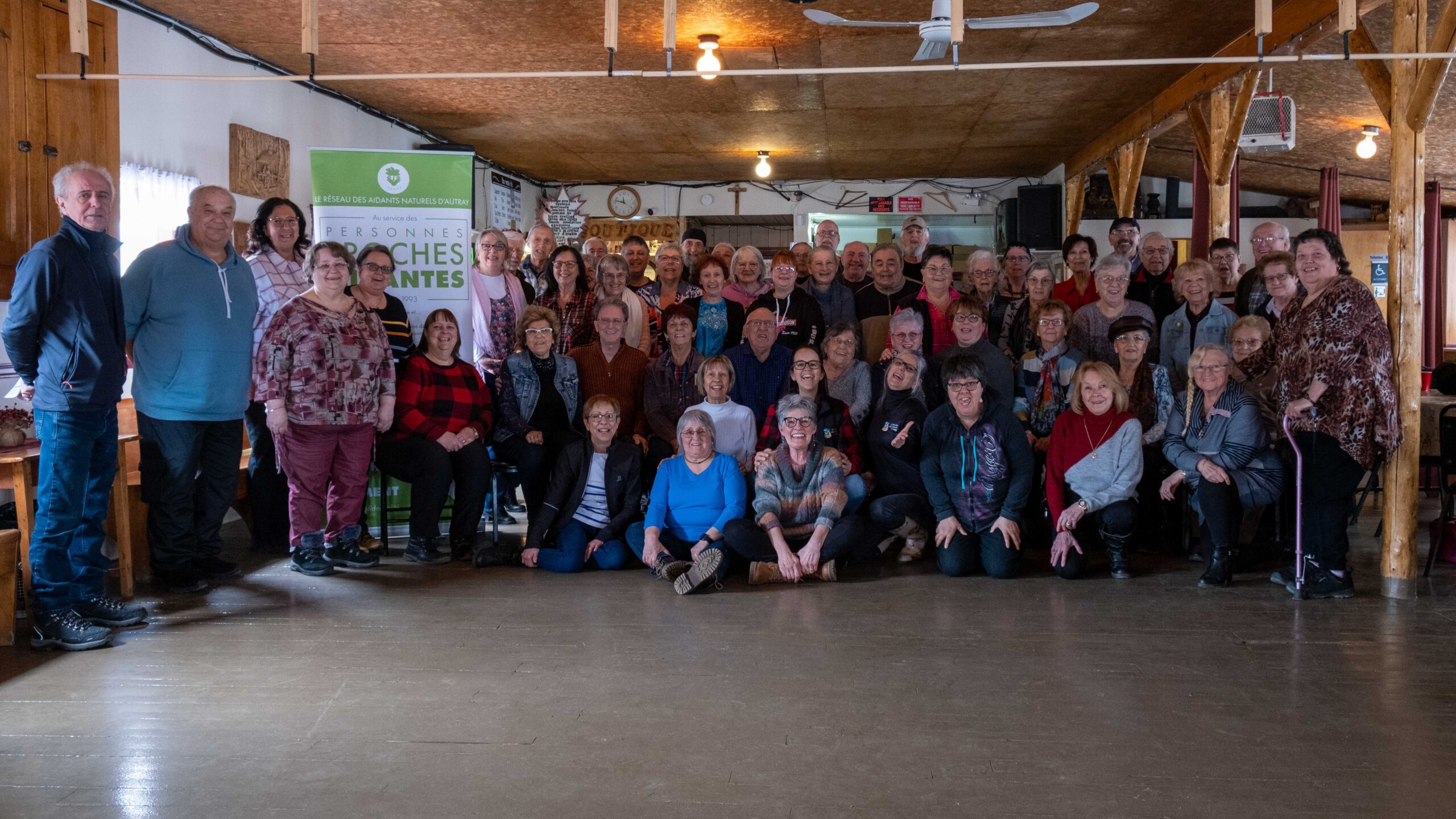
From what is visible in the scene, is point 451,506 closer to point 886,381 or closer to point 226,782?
point 886,381

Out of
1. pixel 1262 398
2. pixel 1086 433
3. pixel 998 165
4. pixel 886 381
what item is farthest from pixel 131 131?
pixel 998 165

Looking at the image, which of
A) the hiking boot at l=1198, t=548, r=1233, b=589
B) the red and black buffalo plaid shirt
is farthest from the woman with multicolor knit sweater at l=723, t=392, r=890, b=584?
the red and black buffalo plaid shirt

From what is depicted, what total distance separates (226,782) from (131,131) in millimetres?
4258

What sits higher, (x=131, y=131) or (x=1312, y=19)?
(x=1312, y=19)

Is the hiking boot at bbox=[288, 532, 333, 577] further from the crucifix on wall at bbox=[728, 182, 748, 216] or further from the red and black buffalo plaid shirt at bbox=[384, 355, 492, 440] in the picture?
the crucifix on wall at bbox=[728, 182, 748, 216]

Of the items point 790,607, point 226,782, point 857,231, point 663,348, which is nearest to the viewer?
point 226,782

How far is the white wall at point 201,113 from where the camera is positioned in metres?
5.45

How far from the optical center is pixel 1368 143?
8703 millimetres

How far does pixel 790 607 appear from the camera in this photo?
4.04m

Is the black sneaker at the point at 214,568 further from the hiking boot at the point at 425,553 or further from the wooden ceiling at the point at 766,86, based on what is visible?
the wooden ceiling at the point at 766,86

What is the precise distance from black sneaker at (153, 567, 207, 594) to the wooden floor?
9 centimetres

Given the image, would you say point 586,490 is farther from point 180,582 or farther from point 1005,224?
point 1005,224

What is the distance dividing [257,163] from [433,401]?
2.80 m

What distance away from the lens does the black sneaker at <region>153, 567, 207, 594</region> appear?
426 cm
